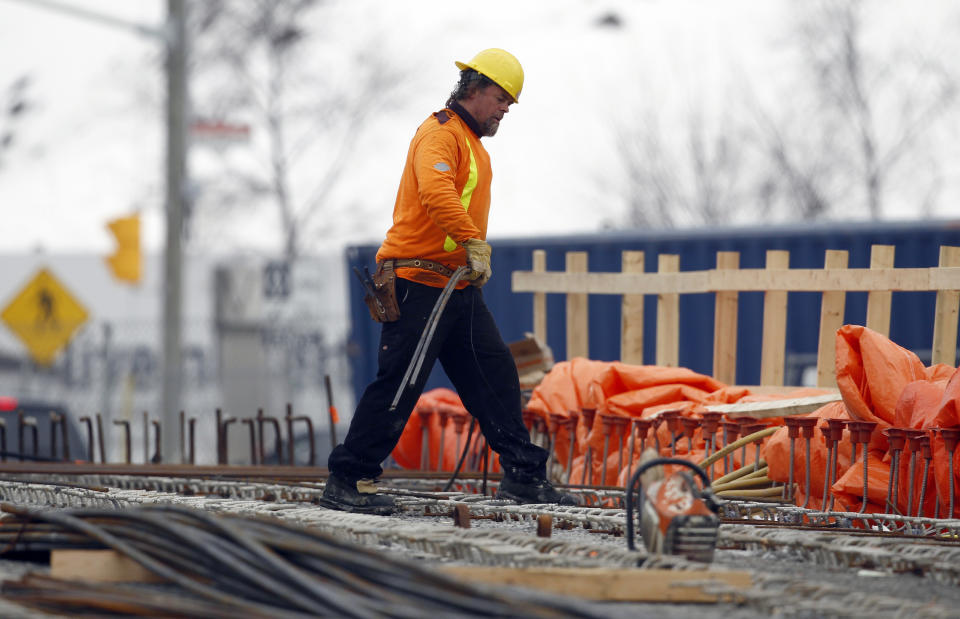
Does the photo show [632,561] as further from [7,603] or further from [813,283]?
[813,283]

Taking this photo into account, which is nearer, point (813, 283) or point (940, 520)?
point (940, 520)

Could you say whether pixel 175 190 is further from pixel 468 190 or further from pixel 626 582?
pixel 626 582

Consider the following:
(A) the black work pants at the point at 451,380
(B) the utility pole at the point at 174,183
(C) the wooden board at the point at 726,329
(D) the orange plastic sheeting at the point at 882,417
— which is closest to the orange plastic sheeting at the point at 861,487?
(D) the orange plastic sheeting at the point at 882,417

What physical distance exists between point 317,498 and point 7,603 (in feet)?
9.20

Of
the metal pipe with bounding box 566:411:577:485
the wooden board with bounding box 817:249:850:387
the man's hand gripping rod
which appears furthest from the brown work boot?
the wooden board with bounding box 817:249:850:387

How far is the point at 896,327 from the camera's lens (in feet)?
37.3

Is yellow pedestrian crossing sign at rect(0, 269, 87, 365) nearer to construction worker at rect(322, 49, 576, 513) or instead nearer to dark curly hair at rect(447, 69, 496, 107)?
construction worker at rect(322, 49, 576, 513)

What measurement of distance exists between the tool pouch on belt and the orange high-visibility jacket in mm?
66

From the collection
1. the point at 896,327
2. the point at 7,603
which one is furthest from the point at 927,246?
the point at 7,603

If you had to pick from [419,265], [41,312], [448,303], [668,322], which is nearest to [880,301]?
[668,322]

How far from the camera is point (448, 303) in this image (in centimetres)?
609

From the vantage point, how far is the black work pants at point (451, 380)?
5984 millimetres

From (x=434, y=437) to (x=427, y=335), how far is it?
3.07 meters

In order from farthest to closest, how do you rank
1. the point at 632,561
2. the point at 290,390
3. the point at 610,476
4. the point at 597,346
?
the point at 290,390
the point at 597,346
the point at 610,476
the point at 632,561
